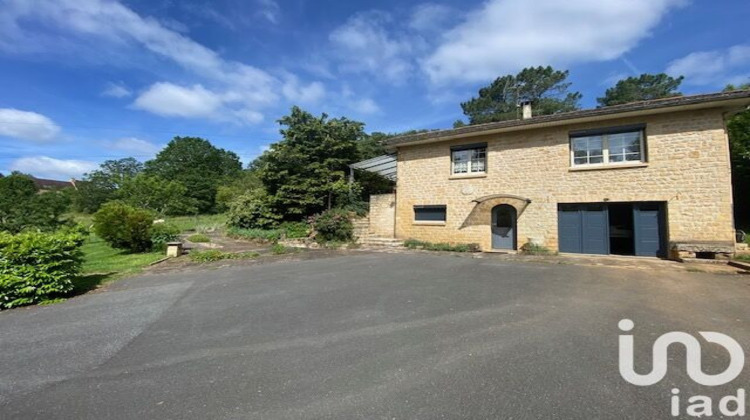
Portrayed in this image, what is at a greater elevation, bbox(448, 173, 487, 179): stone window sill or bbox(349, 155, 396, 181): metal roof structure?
bbox(349, 155, 396, 181): metal roof structure

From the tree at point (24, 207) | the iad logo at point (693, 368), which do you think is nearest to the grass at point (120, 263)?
the tree at point (24, 207)

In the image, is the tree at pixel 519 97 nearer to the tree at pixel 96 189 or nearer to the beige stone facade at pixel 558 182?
the beige stone facade at pixel 558 182

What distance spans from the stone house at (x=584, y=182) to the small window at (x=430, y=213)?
0.05 metres

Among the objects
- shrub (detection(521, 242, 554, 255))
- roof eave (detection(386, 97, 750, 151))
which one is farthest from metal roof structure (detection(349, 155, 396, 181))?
shrub (detection(521, 242, 554, 255))

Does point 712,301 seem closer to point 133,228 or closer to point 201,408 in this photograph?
point 201,408

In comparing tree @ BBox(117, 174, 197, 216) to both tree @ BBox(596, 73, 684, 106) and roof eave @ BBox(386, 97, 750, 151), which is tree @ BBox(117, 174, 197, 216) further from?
tree @ BBox(596, 73, 684, 106)

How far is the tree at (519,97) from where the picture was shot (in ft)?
114

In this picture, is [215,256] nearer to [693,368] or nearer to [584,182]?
[693,368]

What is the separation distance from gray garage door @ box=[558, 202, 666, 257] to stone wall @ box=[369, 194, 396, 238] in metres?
7.33

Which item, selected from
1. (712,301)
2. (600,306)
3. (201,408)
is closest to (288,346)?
(201,408)

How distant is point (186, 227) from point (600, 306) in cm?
2774

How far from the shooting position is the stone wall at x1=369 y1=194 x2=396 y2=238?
53.9 ft

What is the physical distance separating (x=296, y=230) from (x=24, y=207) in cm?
1355

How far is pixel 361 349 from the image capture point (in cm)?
374
